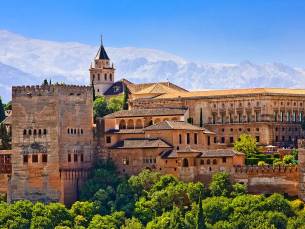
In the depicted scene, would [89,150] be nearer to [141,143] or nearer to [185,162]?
[141,143]

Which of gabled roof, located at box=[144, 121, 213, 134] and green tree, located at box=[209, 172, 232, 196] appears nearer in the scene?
green tree, located at box=[209, 172, 232, 196]

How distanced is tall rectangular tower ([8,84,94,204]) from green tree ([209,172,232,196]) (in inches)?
495

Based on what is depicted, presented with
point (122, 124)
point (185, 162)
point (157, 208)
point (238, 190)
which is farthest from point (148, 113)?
point (238, 190)

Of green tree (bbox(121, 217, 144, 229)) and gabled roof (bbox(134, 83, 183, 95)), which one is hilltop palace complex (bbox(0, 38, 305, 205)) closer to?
green tree (bbox(121, 217, 144, 229))

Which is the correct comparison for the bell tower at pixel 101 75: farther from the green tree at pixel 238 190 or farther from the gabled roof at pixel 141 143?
the green tree at pixel 238 190

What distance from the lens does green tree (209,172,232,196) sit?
8425 centimetres

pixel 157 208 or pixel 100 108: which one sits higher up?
pixel 100 108

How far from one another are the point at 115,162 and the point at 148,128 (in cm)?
425

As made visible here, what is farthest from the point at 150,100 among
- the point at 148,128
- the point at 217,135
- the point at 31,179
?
the point at 31,179

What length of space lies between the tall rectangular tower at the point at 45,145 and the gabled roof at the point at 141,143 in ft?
12.5

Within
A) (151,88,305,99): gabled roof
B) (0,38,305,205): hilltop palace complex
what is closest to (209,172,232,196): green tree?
(0,38,305,205): hilltop palace complex

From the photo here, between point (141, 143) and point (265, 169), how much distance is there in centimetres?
1164

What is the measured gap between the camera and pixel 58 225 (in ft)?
275

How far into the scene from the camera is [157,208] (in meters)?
84.5
